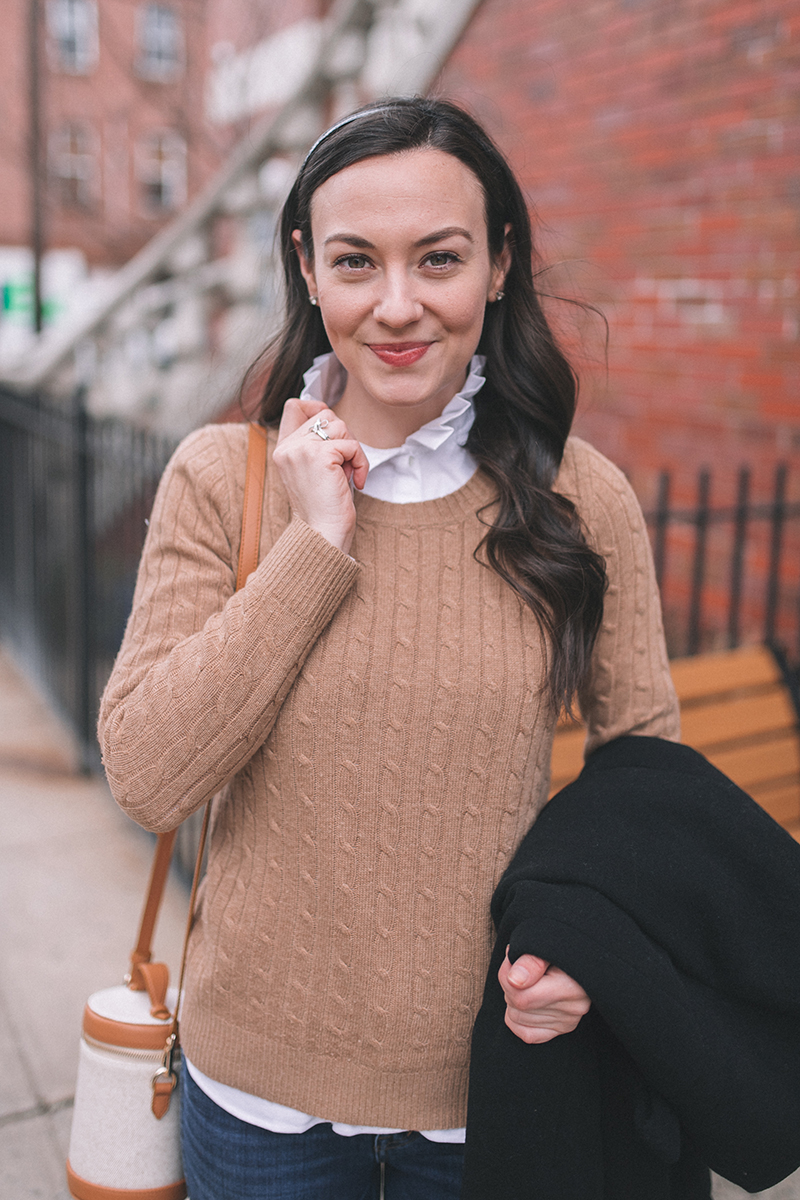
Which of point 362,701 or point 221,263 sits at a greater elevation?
point 221,263

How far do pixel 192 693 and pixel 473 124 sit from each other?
88 centimetres

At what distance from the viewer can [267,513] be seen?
150 cm

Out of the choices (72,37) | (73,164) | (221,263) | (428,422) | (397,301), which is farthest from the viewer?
(72,37)

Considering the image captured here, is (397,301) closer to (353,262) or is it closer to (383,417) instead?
(353,262)

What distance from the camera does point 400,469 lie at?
155 cm

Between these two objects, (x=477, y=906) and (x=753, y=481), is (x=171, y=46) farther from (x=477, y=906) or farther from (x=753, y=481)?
(x=477, y=906)

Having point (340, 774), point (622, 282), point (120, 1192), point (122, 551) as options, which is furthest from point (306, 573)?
point (622, 282)

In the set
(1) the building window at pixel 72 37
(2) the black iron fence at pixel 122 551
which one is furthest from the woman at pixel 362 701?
(1) the building window at pixel 72 37

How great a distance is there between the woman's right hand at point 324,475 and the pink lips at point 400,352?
113 millimetres

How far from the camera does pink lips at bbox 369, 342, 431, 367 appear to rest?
142cm

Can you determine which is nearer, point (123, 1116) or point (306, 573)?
point (306, 573)

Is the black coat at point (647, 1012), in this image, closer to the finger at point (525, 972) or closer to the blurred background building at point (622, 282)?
the finger at point (525, 972)

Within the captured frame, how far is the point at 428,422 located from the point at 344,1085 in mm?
949

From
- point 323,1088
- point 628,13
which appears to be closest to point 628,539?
point 323,1088
